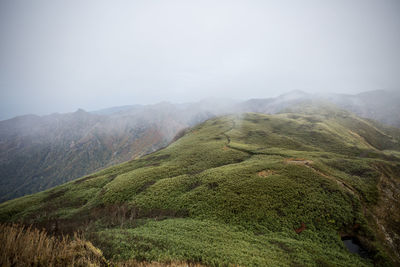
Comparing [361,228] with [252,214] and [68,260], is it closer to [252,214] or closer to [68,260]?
[252,214]

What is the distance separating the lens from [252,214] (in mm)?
19406

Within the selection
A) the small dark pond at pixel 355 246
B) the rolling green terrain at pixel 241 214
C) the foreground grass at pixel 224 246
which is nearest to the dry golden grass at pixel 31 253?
the foreground grass at pixel 224 246

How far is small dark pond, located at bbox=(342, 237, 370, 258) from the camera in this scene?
1539 centimetres

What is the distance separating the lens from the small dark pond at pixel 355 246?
15391mm

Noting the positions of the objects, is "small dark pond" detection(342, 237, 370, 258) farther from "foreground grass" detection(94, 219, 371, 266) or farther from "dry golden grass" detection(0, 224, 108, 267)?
"dry golden grass" detection(0, 224, 108, 267)

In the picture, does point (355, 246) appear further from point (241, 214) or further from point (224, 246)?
point (224, 246)

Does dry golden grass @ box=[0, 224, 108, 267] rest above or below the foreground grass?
above

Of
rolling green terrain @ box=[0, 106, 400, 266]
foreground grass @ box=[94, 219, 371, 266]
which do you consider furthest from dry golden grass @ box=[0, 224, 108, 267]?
rolling green terrain @ box=[0, 106, 400, 266]

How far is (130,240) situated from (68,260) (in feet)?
31.1

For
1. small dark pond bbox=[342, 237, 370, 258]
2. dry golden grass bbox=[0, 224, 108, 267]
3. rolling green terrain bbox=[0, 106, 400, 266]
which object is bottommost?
small dark pond bbox=[342, 237, 370, 258]

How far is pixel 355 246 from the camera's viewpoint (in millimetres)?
16328

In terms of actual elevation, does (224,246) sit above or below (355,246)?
above

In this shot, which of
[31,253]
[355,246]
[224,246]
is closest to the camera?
[31,253]

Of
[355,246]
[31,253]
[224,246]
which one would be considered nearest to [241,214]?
[224,246]
